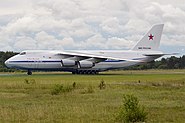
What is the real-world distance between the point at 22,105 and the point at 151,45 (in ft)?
187

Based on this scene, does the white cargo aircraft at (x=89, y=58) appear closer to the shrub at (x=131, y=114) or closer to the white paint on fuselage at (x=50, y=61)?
the white paint on fuselage at (x=50, y=61)

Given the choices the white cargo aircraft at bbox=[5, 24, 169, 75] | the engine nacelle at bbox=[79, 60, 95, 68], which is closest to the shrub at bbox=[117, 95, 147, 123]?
the white cargo aircraft at bbox=[5, 24, 169, 75]

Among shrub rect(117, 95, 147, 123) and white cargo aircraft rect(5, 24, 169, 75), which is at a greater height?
white cargo aircraft rect(5, 24, 169, 75)

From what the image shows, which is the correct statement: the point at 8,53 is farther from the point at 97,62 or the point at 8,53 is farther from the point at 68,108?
the point at 68,108

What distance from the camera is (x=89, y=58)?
71.3 metres

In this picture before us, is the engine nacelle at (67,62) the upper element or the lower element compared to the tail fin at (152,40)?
lower

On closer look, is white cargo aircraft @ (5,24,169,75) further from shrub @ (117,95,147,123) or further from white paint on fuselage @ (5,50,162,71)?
shrub @ (117,95,147,123)

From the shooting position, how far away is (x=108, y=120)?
51.9 feet

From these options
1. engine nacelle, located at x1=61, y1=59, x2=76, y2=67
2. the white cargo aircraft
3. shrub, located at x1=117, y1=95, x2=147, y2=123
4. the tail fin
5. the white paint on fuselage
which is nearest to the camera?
shrub, located at x1=117, y1=95, x2=147, y2=123

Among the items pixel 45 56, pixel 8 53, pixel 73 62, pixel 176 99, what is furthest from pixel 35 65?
pixel 8 53

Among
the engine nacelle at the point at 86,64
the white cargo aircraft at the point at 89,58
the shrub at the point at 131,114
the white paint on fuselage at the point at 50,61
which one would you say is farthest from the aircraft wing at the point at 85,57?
the shrub at the point at 131,114

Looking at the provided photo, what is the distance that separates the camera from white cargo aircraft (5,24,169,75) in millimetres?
70188

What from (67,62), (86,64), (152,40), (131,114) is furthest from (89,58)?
(131,114)

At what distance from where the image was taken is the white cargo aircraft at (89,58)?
7019 cm
